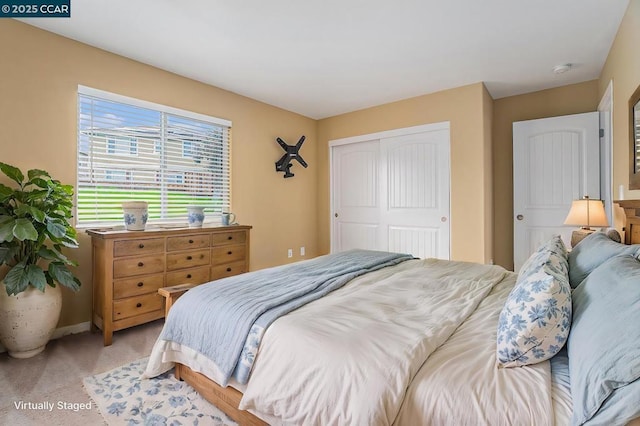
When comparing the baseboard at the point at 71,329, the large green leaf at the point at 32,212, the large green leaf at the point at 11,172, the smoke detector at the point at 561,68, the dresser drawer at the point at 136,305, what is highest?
the smoke detector at the point at 561,68

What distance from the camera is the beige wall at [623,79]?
7.03 ft

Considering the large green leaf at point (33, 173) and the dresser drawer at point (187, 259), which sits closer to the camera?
the large green leaf at point (33, 173)

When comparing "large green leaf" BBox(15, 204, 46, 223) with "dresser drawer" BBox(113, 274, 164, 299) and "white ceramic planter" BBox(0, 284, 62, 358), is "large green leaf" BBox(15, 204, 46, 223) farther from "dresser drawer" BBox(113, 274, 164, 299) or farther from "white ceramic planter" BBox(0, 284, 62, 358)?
"dresser drawer" BBox(113, 274, 164, 299)

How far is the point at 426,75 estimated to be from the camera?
3.46 metres

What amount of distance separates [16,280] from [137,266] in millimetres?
732

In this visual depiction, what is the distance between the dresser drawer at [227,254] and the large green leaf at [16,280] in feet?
4.58

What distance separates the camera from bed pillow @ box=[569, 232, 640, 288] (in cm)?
143

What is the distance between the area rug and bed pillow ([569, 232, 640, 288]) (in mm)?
1823

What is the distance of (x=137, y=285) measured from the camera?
2680 millimetres

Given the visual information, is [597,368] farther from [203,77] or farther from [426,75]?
[203,77]

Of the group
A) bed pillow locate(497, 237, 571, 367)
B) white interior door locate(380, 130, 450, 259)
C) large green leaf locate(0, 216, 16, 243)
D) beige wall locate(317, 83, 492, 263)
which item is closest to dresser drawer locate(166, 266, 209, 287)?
large green leaf locate(0, 216, 16, 243)

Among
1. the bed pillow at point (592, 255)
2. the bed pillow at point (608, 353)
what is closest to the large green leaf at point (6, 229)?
the bed pillow at point (608, 353)

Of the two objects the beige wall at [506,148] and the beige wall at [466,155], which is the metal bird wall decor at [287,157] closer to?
the beige wall at [466,155]

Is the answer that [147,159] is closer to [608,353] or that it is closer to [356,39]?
[356,39]
